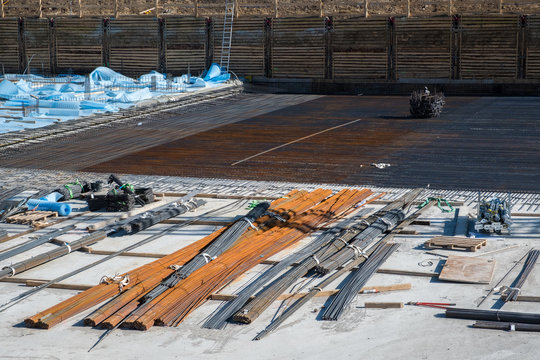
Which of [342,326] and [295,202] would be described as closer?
[342,326]

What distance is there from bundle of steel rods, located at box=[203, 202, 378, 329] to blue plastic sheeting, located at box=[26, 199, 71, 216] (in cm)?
466

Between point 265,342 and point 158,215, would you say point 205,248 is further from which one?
point 265,342

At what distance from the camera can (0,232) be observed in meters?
12.0

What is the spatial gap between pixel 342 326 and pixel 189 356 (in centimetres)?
179

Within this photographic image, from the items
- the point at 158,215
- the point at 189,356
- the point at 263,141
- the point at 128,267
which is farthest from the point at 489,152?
the point at 189,356

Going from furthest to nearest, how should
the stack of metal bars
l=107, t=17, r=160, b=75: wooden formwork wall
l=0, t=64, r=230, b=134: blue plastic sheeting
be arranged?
l=107, t=17, r=160, b=75: wooden formwork wall
l=0, t=64, r=230, b=134: blue plastic sheeting
the stack of metal bars

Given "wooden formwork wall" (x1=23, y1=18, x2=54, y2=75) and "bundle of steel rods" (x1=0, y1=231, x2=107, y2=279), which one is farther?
"wooden formwork wall" (x1=23, y1=18, x2=54, y2=75)

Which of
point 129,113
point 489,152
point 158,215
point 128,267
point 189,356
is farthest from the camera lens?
point 129,113

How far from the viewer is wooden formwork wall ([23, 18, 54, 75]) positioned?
3875cm

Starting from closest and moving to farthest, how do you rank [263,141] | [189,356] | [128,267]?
[189,356]
[128,267]
[263,141]

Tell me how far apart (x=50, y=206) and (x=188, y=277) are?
491 centimetres

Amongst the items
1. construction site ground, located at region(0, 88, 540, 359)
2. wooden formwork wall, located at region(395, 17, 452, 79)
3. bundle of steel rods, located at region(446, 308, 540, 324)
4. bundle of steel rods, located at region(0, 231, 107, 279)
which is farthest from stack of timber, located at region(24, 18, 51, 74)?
bundle of steel rods, located at region(446, 308, 540, 324)

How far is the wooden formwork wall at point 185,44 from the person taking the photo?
119 feet

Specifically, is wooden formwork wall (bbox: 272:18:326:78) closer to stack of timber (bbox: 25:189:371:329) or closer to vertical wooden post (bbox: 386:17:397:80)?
vertical wooden post (bbox: 386:17:397:80)
